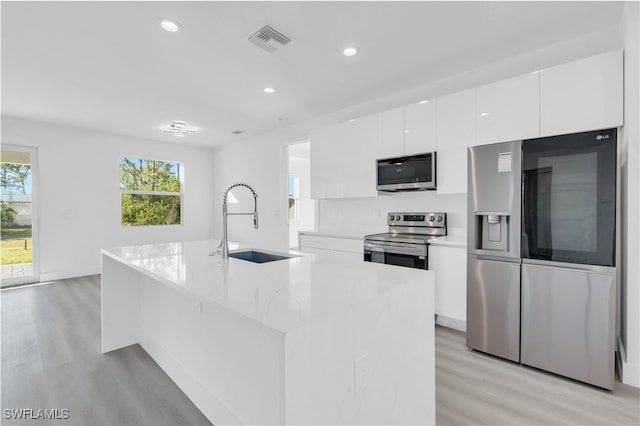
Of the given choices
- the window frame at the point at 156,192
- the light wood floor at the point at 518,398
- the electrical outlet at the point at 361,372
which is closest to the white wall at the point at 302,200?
the window frame at the point at 156,192

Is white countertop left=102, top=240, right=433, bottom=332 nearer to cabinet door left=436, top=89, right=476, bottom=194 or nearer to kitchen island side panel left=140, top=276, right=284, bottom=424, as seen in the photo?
kitchen island side panel left=140, top=276, right=284, bottom=424

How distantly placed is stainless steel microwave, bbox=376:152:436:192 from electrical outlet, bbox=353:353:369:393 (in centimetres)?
231

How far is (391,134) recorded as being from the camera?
3.41m

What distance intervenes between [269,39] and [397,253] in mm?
2267

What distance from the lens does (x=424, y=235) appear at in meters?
3.47

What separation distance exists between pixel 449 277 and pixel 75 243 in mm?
5909

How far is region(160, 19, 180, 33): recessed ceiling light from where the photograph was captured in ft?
7.41

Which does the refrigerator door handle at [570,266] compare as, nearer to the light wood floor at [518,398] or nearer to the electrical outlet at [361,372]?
the light wood floor at [518,398]

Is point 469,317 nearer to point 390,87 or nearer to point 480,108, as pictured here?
point 480,108

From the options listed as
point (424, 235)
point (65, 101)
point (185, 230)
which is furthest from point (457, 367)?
point (185, 230)

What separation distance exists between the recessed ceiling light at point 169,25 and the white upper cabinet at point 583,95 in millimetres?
2779

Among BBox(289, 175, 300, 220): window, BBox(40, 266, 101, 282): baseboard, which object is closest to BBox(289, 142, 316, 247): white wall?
BBox(289, 175, 300, 220): window

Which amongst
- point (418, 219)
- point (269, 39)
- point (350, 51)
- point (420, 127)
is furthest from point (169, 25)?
point (418, 219)

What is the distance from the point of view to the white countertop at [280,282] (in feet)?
3.32
